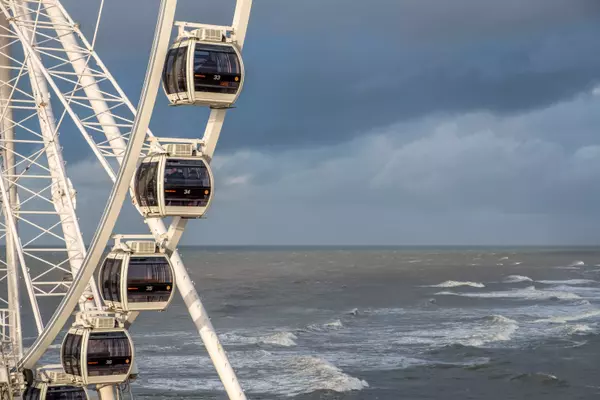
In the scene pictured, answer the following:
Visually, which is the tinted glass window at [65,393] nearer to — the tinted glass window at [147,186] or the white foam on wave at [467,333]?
the tinted glass window at [147,186]

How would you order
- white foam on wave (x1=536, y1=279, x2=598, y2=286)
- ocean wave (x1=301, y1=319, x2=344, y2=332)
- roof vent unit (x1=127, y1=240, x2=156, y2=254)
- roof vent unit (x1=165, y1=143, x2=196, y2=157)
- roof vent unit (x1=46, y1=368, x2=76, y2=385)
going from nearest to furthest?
1. roof vent unit (x1=165, y1=143, x2=196, y2=157)
2. roof vent unit (x1=127, y1=240, x2=156, y2=254)
3. roof vent unit (x1=46, y1=368, x2=76, y2=385)
4. ocean wave (x1=301, y1=319, x2=344, y2=332)
5. white foam on wave (x1=536, y1=279, x2=598, y2=286)

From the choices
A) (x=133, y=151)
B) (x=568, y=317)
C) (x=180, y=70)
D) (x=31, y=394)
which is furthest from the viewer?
(x=568, y=317)

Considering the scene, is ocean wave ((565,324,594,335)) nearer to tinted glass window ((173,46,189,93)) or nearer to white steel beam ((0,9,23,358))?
white steel beam ((0,9,23,358))

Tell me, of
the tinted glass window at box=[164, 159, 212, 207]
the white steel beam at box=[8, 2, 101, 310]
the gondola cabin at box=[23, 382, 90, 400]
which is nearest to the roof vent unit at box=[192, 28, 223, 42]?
the tinted glass window at box=[164, 159, 212, 207]

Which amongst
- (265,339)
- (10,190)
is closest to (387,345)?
(265,339)

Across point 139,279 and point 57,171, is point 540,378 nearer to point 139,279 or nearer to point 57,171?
point 57,171

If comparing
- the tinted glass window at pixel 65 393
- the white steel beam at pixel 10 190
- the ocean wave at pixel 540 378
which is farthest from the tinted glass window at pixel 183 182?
the ocean wave at pixel 540 378
